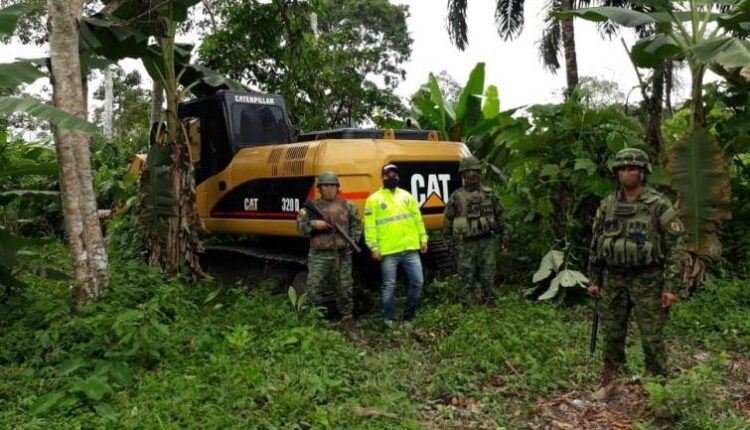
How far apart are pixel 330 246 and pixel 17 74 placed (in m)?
3.23

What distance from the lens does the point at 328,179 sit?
23.0 feet

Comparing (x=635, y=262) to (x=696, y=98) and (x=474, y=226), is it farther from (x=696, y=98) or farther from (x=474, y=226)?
(x=696, y=98)

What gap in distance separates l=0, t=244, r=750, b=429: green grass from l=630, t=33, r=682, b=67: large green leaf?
2.58 metres

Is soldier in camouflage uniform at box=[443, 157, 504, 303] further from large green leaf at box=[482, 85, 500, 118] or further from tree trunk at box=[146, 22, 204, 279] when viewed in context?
large green leaf at box=[482, 85, 500, 118]

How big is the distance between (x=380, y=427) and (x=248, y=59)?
9396 mm

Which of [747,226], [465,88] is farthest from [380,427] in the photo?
[465,88]

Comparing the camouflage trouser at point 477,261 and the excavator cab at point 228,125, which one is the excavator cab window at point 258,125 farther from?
the camouflage trouser at point 477,261

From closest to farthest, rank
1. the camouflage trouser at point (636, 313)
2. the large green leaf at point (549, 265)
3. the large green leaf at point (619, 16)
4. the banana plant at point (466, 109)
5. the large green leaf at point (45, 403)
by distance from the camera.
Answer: the large green leaf at point (45, 403) → the camouflage trouser at point (636, 313) → the large green leaf at point (619, 16) → the large green leaf at point (549, 265) → the banana plant at point (466, 109)

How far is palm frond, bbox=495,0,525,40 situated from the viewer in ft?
59.9

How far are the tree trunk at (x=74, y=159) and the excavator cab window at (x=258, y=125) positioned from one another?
2337mm

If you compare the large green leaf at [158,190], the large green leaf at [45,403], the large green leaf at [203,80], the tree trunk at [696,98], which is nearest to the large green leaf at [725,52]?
the tree trunk at [696,98]

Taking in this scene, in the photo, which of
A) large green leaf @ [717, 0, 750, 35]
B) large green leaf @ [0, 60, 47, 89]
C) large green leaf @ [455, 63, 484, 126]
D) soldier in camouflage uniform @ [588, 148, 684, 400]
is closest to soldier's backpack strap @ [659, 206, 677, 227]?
soldier in camouflage uniform @ [588, 148, 684, 400]

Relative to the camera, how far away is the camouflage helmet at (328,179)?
702 cm

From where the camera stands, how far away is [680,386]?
4508mm
